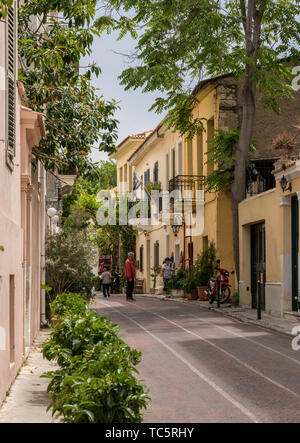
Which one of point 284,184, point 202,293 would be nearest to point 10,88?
point 284,184

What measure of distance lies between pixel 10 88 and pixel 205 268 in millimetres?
19496

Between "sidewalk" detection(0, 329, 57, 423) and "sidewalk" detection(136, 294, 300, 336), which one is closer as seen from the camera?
"sidewalk" detection(0, 329, 57, 423)

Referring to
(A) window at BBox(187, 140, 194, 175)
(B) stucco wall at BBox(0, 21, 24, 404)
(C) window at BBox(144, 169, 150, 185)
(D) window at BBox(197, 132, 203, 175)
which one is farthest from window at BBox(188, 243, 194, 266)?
(B) stucco wall at BBox(0, 21, 24, 404)

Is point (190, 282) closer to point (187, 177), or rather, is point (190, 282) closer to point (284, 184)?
point (187, 177)

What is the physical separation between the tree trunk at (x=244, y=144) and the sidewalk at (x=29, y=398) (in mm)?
13866

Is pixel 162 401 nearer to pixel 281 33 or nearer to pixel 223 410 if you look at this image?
pixel 223 410

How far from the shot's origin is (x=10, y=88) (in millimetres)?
9359

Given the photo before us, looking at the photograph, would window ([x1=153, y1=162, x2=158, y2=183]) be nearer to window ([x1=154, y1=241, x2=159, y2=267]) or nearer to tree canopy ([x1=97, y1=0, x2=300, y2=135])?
window ([x1=154, y1=241, x2=159, y2=267])

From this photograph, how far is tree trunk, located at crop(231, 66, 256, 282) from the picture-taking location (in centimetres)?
2431

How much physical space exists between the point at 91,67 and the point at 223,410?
28.2ft

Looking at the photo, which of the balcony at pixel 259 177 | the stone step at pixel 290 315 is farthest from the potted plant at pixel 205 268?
the stone step at pixel 290 315

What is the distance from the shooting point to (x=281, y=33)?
24047 millimetres

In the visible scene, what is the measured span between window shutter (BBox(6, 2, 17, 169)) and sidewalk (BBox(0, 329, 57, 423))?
2.82 meters

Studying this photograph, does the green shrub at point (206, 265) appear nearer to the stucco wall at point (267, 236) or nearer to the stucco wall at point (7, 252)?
the stucco wall at point (267, 236)
